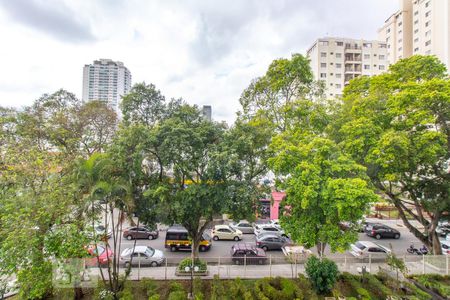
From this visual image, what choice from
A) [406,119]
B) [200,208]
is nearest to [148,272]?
[200,208]

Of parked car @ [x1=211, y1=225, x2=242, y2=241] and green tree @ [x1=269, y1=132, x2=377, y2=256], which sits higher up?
green tree @ [x1=269, y1=132, x2=377, y2=256]

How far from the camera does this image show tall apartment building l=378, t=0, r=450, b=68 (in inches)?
1674

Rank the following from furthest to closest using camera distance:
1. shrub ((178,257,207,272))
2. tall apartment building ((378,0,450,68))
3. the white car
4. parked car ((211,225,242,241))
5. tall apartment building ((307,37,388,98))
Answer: tall apartment building ((307,37,388,98))
tall apartment building ((378,0,450,68))
the white car
parked car ((211,225,242,241))
shrub ((178,257,207,272))

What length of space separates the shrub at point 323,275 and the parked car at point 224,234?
332 inches

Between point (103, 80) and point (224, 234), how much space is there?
95354mm

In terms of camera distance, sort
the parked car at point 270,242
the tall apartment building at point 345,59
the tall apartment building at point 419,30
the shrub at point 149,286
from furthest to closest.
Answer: the tall apartment building at point 345,59 → the tall apartment building at point 419,30 → the parked car at point 270,242 → the shrub at point 149,286

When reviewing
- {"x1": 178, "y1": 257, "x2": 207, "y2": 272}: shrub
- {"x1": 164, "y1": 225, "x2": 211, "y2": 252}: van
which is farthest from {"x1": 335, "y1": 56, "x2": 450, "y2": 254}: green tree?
{"x1": 164, "y1": 225, "x2": 211, "y2": 252}: van

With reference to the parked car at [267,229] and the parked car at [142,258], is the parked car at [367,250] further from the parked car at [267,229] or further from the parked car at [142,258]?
the parked car at [142,258]

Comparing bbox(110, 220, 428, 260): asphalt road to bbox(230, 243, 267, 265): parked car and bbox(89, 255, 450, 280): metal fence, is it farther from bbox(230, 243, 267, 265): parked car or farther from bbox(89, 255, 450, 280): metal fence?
bbox(230, 243, 267, 265): parked car

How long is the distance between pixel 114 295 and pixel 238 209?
6.79 metres

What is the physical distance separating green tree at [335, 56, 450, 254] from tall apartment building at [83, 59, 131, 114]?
93704mm

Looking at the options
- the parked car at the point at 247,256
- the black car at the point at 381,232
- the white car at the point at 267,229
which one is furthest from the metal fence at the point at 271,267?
the black car at the point at 381,232

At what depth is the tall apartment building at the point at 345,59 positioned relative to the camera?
1833 inches

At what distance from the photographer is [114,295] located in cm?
1089
